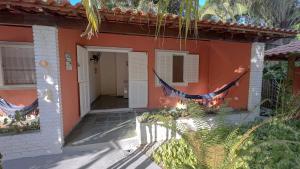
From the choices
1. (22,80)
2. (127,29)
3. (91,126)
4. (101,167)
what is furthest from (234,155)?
(22,80)

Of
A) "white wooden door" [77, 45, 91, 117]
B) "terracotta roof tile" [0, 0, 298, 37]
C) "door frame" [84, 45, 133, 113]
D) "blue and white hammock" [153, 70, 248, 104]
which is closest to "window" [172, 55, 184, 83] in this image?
"blue and white hammock" [153, 70, 248, 104]

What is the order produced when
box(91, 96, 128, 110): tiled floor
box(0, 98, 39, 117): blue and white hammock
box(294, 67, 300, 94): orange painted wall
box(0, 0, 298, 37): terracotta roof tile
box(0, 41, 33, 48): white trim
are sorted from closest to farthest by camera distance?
box(0, 0, 298, 37): terracotta roof tile → box(0, 98, 39, 117): blue and white hammock → box(0, 41, 33, 48): white trim → box(294, 67, 300, 94): orange painted wall → box(91, 96, 128, 110): tiled floor

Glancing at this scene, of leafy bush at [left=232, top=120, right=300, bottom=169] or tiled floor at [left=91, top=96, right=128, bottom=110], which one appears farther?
tiled floor at [left=91, top=96, right=128, bottom=110]

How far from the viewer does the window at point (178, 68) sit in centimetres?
539

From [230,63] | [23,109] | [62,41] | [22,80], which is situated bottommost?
[23,109]

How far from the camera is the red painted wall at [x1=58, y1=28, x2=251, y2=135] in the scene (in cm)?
344

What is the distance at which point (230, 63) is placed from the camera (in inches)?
190

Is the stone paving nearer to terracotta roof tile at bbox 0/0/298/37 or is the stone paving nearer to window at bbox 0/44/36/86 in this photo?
window at bbox 0/44/36/86

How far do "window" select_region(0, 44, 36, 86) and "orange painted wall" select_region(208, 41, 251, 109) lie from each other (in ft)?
14.9

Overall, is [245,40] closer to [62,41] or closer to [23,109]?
[62,41]

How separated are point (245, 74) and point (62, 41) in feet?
13.3

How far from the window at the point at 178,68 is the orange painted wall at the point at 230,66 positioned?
3.16ft

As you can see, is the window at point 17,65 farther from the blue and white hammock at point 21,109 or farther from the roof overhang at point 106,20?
the roof overhang at point 106,20

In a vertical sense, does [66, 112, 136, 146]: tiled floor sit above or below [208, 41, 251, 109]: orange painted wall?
below
